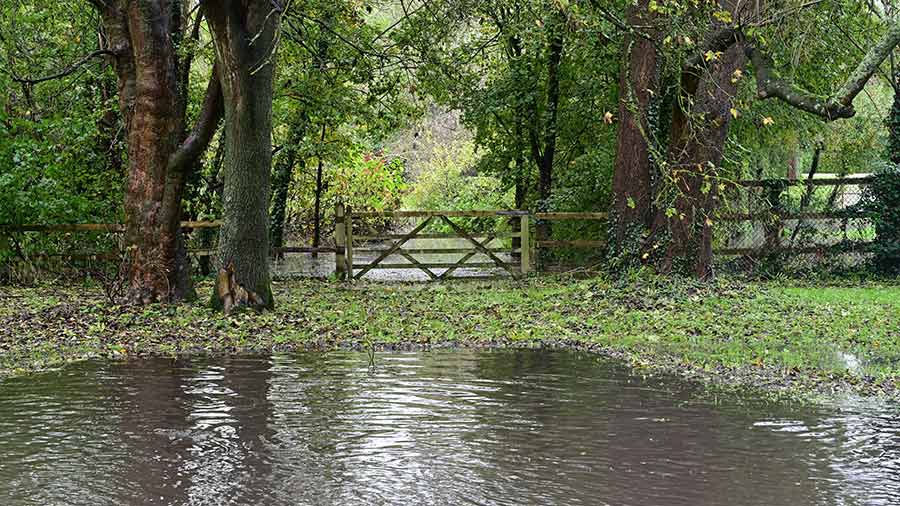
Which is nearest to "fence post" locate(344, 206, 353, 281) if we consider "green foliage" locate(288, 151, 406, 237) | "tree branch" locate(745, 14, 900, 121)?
"green foliage" locate(288, 151, 406, 237)

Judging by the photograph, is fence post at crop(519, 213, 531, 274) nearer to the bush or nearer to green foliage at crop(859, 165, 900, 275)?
green foliage at crop(859, 165, 900, 275)

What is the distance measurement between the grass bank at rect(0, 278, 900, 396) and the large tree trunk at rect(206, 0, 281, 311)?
64 cm

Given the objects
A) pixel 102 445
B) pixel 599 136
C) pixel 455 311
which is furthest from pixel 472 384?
pixel 599 136

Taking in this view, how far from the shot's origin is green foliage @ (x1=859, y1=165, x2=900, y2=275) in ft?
62.6

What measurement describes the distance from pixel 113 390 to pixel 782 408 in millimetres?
6035

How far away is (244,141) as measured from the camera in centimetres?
1334

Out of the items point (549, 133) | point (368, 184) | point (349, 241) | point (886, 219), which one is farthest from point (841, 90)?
point (368, 184)

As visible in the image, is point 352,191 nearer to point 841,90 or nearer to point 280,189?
point 280,189

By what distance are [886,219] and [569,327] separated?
961 centimetres

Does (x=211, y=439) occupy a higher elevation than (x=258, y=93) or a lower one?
lower

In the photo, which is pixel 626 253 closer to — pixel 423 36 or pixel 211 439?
pixel 423 36

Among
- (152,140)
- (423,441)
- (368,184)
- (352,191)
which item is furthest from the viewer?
(368,184)

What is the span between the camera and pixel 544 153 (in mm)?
23312

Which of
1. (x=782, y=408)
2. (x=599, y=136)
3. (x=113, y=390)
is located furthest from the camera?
(x=599, y=136)
